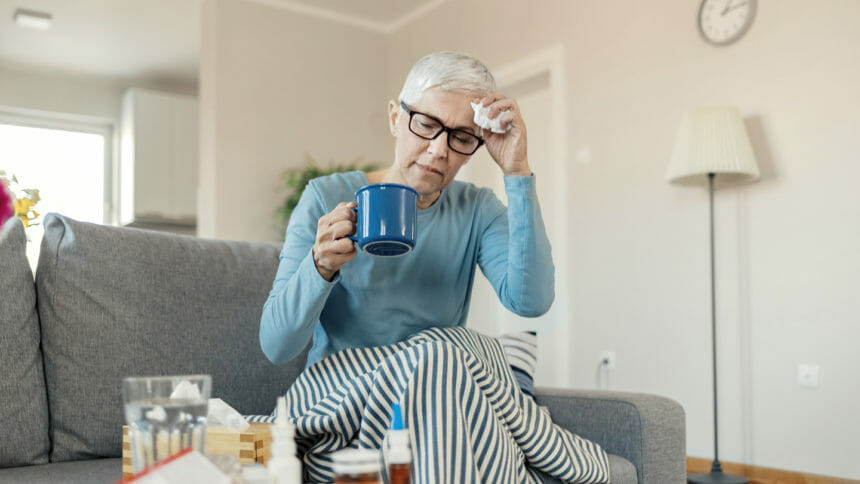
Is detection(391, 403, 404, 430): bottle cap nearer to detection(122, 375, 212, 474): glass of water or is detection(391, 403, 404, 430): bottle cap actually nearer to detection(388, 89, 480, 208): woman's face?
detection(122, 375, 212, 474): glass of water

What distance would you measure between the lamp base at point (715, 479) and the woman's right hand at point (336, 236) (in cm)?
233

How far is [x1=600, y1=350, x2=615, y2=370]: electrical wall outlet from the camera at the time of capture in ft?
13.1

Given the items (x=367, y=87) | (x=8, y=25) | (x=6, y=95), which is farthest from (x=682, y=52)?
(x=6, y=95)

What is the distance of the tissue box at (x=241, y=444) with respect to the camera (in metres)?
1.05

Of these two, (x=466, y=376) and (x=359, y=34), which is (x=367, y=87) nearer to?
(x=359, y=34)

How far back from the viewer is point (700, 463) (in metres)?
3.53

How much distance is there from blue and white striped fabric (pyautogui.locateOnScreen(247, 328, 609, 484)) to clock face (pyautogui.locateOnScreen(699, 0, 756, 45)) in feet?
8.57

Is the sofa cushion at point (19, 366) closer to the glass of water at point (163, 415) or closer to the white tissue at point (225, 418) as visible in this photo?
the white tissue at point (225, 418)

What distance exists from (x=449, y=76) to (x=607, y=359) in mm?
2877

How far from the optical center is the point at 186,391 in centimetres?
72

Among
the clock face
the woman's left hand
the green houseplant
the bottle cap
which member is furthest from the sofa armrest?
the green houseplant

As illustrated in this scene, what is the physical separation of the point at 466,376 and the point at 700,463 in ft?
9.27

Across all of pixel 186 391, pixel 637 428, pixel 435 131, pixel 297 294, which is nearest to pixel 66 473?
pixel 297 294

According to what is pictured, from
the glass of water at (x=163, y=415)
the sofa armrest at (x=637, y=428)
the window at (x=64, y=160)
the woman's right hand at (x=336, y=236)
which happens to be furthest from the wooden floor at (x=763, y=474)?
the window at (x=64, y=160)
